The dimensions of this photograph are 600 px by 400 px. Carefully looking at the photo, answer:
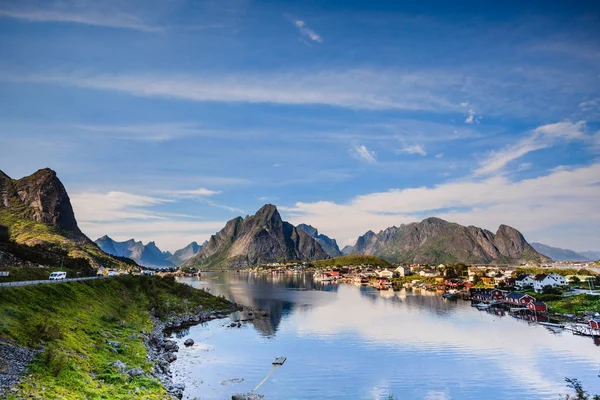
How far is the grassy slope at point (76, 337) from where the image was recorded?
29312mm

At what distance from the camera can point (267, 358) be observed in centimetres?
5616

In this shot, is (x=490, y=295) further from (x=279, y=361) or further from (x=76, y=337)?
(x=76, y=337)

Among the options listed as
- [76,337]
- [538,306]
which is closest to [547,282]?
[538,306]

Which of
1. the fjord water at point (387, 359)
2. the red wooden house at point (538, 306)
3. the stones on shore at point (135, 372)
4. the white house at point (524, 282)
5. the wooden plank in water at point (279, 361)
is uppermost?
the white house at point (524, 282)

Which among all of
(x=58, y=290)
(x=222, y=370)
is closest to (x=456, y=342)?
(x=222, y=370)

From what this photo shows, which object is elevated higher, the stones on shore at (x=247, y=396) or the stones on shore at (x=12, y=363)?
the stones on shore at (x=12, y=363)

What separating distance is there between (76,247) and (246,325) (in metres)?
145

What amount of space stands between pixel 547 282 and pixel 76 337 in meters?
151

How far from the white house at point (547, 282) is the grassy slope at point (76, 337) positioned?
133 m

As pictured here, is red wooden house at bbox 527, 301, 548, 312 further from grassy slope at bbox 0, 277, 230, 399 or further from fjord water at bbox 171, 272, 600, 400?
grassy slope at bbox 0, 277, 230, 399

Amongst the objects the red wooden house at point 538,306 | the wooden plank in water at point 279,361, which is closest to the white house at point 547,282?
the red wooden house at point 538,306

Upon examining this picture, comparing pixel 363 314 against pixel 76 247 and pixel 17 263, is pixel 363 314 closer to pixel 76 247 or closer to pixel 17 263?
pixel 17 263

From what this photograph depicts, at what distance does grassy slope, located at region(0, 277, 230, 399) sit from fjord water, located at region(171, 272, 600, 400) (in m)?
7.49

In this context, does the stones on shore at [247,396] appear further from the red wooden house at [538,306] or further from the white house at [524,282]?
the white house at [524,282]
